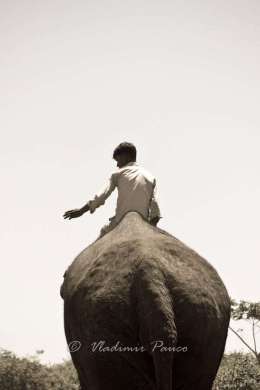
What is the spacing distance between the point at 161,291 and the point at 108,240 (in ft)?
3.44

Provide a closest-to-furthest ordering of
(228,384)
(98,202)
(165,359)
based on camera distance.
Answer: (165,359) → (98,202) → (228,384)

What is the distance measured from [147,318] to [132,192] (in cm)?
198

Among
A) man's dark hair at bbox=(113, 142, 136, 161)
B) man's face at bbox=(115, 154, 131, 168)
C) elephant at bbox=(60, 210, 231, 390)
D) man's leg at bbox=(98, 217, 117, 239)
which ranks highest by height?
man's dark hair at bbox=(113, 142, 136, 161)

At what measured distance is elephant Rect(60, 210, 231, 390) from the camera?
155 inches

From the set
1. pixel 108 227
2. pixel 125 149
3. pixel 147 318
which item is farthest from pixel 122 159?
pixel 147 318

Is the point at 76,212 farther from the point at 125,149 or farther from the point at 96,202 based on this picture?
the point at 125,149

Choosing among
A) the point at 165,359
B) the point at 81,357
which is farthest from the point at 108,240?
the point at 165,359

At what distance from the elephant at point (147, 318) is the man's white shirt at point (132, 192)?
0.98 m

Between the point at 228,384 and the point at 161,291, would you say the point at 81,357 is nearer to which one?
the point at 161,291

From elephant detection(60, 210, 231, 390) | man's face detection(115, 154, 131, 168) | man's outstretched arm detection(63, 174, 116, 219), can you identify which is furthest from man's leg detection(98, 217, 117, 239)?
elephant detection(60, 210, 231, 390)

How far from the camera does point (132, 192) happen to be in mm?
5641

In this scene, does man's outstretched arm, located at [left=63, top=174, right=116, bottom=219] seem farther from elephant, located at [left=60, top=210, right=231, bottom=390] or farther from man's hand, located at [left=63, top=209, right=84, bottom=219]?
elephant, located at [left=60, top=210, right=231, bottom=390]

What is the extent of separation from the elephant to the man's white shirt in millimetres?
977

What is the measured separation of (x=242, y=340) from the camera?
33.6 meters
